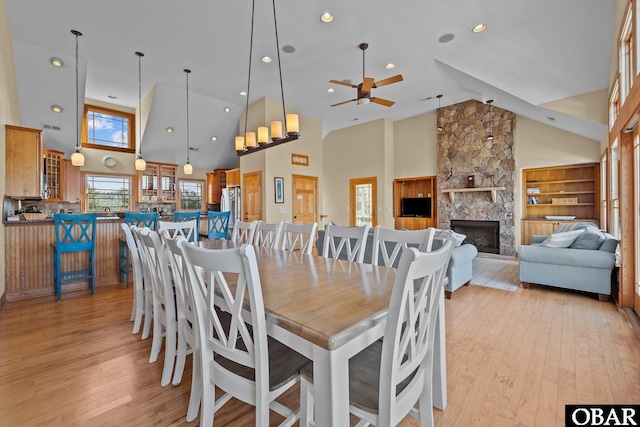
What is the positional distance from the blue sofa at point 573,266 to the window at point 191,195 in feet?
26.0

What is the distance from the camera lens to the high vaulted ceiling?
353cm

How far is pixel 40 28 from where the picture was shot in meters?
3.93

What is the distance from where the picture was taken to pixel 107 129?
6.98 metres

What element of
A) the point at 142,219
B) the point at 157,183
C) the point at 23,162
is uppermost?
the point at 157,183

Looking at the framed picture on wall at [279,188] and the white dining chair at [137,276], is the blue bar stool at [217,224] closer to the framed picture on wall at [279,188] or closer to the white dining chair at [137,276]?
the framed picture on wall at [279,188]

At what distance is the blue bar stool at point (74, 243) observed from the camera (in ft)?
11.6

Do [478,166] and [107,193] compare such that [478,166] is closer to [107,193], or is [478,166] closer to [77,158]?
[77,158]

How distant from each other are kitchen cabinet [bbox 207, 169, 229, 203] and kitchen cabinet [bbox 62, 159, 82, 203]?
2.99 meters

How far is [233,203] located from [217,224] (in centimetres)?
226

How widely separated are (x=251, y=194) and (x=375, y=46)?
3925mm

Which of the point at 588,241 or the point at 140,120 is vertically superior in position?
the point at 140,120

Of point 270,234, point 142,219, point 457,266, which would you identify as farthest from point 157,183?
point 457,266

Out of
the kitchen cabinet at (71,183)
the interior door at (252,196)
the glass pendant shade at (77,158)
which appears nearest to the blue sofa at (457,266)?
the interior door at (252,196)

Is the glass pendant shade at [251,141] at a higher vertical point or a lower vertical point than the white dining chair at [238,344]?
higher
